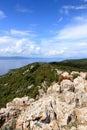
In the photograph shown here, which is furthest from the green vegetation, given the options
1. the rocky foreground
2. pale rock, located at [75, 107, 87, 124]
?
pale rock, located at [75, 107, 87, 124]

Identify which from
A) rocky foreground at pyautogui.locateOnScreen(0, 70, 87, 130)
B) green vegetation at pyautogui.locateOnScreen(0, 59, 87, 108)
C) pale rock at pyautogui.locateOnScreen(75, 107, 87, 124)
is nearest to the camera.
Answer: rocky foreground at pyautogui.locateOnScreen(0, 70, 87, 130)

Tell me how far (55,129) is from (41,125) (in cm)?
138

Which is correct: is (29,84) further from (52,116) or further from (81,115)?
(81,115)

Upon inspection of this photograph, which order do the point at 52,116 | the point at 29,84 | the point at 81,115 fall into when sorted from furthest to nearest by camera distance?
the point at 29,84, the point at 52,116, the point at 81,115

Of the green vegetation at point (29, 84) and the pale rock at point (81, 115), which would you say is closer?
the pale rock at point (81, 115)

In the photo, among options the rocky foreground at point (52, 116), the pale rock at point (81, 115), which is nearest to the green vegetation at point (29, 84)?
the rocky foreground at point (52, 116)

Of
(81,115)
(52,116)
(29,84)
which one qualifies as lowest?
(29,84)

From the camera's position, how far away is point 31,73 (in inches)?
3907

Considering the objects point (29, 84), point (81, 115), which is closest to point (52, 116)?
point (81, 115)

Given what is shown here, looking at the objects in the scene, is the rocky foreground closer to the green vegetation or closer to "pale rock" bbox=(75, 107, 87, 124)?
"pale rock" bbox=(75, 107, 87, 124)

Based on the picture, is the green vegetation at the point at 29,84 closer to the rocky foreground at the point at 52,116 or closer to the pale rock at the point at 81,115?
the rocky foreground at the point at 52,116

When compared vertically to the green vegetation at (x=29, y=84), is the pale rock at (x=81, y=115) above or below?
above

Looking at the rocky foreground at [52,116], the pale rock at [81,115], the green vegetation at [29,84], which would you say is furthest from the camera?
the green vegetation at [29,84]

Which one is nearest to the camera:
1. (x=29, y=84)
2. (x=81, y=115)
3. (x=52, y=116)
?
(x=81, y=115)
